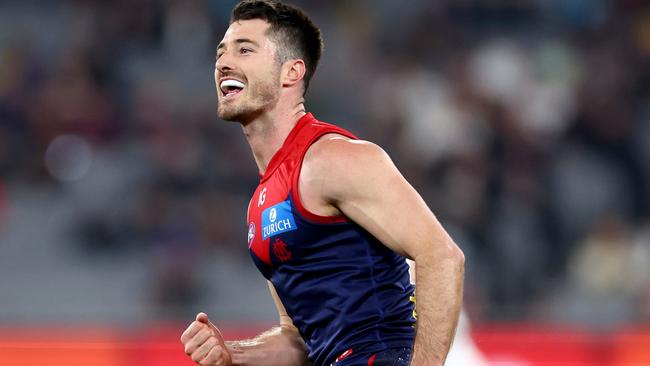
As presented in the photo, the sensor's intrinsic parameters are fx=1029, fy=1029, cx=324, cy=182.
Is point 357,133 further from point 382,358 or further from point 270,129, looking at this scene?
point 382,358

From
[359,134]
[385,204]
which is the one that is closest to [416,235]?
[385,204]

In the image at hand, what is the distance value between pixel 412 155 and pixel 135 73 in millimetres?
3093

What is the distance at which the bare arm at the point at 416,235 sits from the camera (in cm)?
317

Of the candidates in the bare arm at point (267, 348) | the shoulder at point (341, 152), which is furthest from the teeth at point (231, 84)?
the bare arm at point (267, 348)

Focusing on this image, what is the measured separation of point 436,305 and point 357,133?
6.16 m

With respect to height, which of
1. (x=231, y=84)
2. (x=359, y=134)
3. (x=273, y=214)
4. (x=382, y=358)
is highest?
(x=359, y=134)

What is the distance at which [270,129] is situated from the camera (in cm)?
374

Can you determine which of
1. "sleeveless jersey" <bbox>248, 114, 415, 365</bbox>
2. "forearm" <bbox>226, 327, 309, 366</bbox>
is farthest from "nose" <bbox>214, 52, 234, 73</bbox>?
"forearm" <bbox>226, 327, 309, 366</bbox>

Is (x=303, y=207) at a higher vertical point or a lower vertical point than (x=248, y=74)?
lower

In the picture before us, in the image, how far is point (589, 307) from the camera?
26.4ft

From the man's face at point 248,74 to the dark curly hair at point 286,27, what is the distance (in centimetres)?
4

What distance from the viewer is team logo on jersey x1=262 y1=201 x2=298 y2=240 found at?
3420 mm

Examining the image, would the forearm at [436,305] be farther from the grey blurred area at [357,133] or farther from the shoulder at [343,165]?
the grey blurred area at [357,133]

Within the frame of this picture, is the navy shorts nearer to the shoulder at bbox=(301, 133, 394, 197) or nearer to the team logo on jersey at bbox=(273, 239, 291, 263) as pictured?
the team logo on jersey at bbox=(273, 239, 291, 263)
